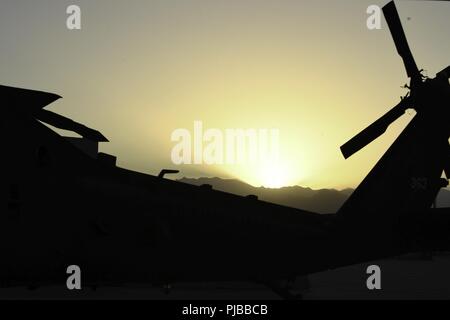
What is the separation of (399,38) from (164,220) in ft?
21.7

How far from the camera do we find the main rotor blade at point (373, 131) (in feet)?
35.1

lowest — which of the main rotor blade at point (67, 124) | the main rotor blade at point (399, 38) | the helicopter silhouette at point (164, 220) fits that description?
the helicopter silhouette at point (164, 220)

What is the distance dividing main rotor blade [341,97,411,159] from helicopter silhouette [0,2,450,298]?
1.2 inches

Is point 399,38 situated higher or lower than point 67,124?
higher

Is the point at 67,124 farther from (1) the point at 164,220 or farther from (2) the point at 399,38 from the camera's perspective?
(2) the point at 399,38

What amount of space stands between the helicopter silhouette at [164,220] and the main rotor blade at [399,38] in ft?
5.65

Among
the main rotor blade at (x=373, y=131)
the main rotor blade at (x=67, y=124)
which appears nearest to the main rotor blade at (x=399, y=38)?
the main rotor blade at (x=373, y=131)

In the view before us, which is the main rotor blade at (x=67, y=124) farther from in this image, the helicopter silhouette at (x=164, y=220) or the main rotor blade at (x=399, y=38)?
the main rotor blade at (x=399, y=38)

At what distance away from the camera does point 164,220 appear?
356 inches

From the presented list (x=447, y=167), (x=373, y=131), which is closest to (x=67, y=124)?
(x=373, y=131)

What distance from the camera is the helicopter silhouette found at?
8.51 meters

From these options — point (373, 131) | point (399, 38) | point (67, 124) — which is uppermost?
point (399, 38)

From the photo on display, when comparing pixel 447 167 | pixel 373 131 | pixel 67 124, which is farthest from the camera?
pixel 447 167
